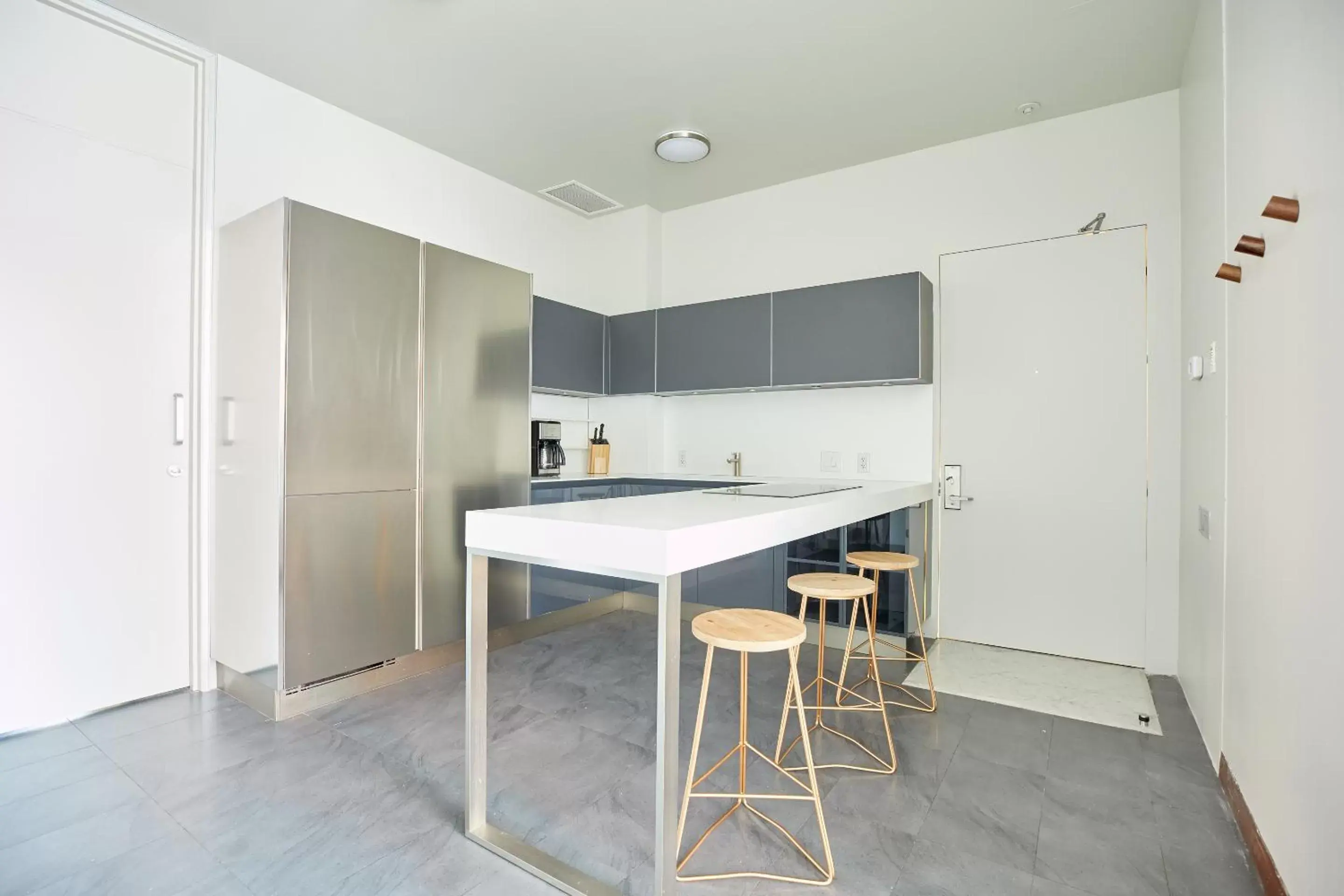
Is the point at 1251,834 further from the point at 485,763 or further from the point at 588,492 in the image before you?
the point at 588,492

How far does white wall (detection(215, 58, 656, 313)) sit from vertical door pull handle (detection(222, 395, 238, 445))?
2.80ft

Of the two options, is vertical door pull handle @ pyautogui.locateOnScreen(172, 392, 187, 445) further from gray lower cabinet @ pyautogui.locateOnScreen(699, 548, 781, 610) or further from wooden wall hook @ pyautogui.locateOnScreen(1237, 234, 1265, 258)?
wooden wall hook @ pyautogui.locateOnScreen(1237, 234, 1265, 258)

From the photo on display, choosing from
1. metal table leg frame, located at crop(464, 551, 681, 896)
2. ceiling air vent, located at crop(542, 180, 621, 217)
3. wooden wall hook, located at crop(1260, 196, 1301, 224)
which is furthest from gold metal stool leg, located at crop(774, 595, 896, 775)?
ceiling air vent, located at crop(542, 180, 621, 217)

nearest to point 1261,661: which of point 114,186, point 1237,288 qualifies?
point 1237,288

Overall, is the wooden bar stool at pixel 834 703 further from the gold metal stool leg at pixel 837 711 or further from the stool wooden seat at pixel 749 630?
the stool wooden seat at pixel 749 630

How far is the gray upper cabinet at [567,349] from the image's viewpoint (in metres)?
4.06

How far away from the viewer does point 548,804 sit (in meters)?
1.99

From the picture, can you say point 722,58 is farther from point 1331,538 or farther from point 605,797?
point 605,797

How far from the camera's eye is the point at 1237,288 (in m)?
2.01

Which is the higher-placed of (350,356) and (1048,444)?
Result: (350,356)

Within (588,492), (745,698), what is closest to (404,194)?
(588,492)

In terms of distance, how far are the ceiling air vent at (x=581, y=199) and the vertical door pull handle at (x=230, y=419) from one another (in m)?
2.44

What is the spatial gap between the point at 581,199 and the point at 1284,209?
12.9ft

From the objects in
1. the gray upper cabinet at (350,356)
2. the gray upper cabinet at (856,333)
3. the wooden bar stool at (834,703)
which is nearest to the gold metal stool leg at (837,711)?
the wooden bar stool at (834,703)
